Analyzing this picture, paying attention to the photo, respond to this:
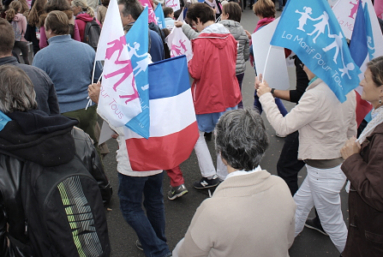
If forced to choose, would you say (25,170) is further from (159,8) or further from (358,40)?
(159,8)

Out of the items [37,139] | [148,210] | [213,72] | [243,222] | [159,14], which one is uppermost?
[37,139]

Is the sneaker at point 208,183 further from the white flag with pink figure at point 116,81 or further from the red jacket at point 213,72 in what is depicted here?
the white flag with pink figure at point 116,81

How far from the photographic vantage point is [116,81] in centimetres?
211

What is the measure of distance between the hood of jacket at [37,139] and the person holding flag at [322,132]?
55.1 inches

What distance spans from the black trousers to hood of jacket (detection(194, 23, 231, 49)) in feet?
3.75

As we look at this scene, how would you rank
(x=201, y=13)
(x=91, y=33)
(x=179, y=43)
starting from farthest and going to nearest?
(x=91, y=33) → (x=179, y=43) → (x=201, y=13)

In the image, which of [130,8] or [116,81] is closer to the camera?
[116,81]

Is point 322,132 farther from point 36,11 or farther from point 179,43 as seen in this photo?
point 36,11

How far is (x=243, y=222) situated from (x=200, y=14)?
2.70m

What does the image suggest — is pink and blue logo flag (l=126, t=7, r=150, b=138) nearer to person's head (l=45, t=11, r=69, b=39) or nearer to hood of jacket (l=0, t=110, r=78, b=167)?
hood of jacket (l=0, t=110, r=78, b=167)

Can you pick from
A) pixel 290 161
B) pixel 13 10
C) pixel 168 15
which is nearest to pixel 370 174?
pixel 290 161

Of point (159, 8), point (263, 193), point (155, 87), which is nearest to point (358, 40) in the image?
point (155, 87)

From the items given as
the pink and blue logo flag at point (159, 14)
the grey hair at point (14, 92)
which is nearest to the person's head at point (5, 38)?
the grey hair at point (14, 92)

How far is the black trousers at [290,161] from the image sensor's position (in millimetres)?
2884
